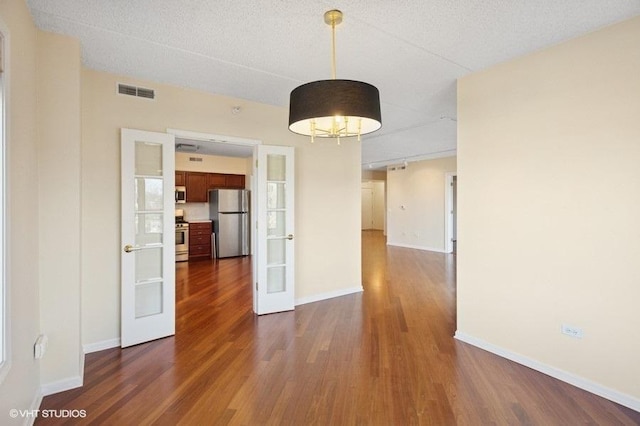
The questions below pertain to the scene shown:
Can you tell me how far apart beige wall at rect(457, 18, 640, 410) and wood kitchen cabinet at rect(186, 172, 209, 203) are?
6.38 m

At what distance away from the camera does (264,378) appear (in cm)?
254

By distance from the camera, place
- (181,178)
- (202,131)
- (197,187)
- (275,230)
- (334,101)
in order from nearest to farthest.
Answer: (334,101) < (202,131) < (275,230) < (181,178) < (197,187)

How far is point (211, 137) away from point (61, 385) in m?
2.61

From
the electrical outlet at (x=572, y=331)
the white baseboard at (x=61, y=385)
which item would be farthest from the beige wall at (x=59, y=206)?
the electrical outlet at (x=572, y=331)

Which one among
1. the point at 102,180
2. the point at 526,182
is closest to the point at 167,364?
the point at 102,180

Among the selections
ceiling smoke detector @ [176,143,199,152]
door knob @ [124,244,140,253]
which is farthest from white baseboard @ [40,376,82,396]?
ceiling smoke detector @ [176,143,199,152]

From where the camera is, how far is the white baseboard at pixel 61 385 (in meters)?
2.32

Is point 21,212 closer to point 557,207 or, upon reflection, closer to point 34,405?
point 34,405

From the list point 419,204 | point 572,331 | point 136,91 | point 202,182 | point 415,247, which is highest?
point 136,91

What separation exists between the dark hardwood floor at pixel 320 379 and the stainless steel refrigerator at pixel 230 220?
12.5ft

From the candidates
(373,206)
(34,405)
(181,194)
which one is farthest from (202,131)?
(373,206)

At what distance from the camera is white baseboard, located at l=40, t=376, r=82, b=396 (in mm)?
2316

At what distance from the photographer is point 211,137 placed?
3680 millimetres

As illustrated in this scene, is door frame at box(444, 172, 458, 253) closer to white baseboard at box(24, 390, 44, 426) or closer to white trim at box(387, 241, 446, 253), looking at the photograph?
white trim at box(387, 241, 446, 253)
